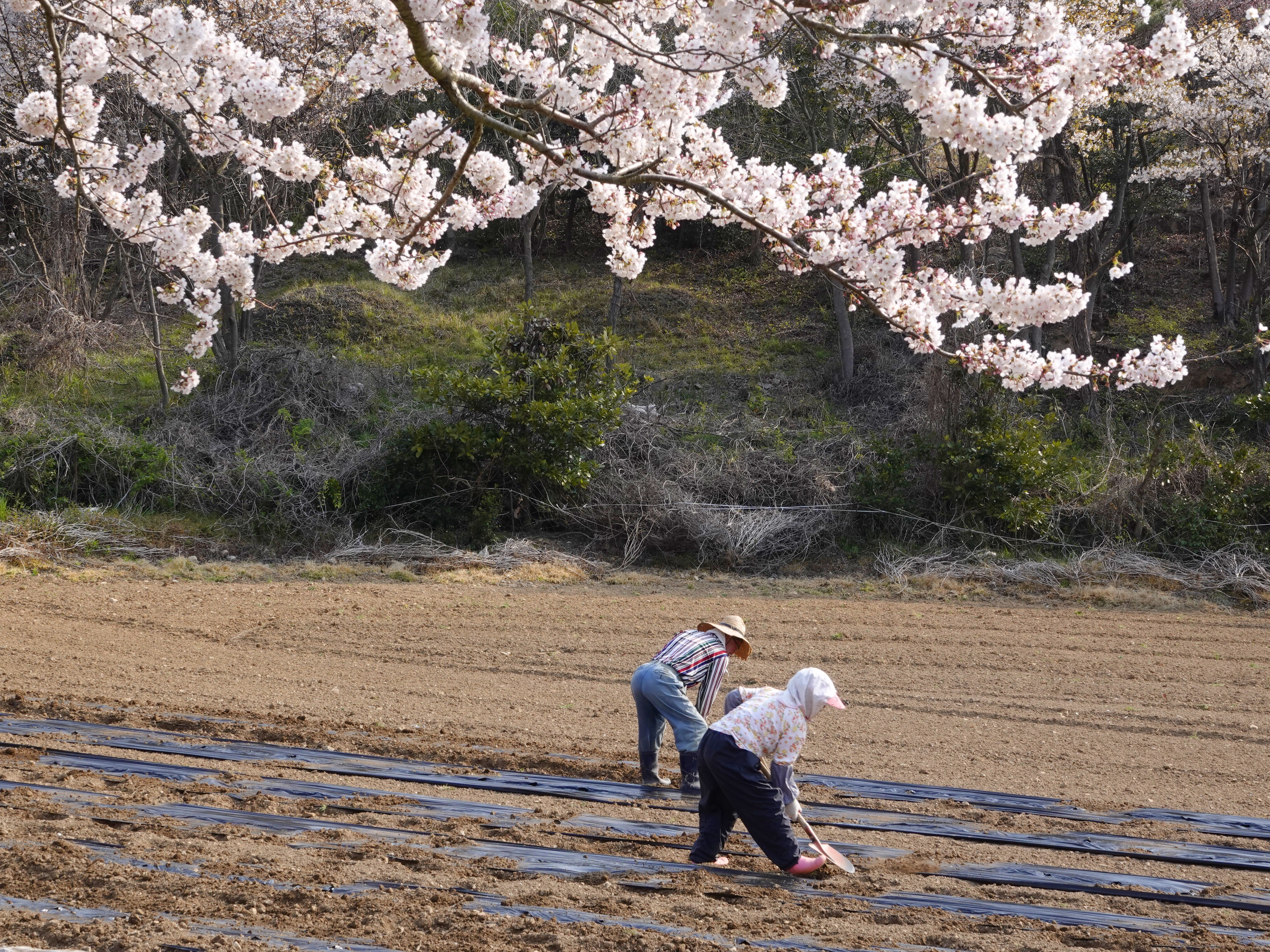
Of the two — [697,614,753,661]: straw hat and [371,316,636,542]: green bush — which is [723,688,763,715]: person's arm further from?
[371,316,636,542]: green bush

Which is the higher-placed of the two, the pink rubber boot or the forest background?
the forest background

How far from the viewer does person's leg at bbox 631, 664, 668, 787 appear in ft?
19.5

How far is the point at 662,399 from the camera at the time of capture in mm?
18234

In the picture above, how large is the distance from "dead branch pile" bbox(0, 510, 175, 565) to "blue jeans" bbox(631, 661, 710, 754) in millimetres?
8831

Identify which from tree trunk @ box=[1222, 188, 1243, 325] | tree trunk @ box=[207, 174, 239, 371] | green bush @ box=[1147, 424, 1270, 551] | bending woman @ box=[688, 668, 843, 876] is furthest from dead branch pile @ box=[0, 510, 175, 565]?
tree trunk @ box=[1222, 188, 1243, 325]

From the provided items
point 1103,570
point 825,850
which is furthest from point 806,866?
point 1103,570

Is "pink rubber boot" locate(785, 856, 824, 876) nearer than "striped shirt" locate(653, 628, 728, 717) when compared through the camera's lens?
Yes

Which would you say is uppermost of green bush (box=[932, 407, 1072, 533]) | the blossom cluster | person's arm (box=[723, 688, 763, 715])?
the blossom cluster

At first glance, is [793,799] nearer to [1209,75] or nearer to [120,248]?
[120,248]

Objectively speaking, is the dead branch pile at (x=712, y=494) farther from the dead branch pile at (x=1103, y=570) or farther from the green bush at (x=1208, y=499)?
the green bush at (x=1208, y=499)

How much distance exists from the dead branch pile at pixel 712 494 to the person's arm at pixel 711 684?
23.7ft

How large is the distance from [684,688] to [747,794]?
1.23 m

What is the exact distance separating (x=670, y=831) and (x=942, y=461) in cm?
911

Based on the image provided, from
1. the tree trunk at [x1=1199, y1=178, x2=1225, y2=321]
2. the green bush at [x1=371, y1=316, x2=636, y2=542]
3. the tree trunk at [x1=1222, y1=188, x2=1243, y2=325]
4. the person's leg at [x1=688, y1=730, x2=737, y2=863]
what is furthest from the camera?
the tree trunk at [x1=1199, y1=178, x2=1225, y2=321]
